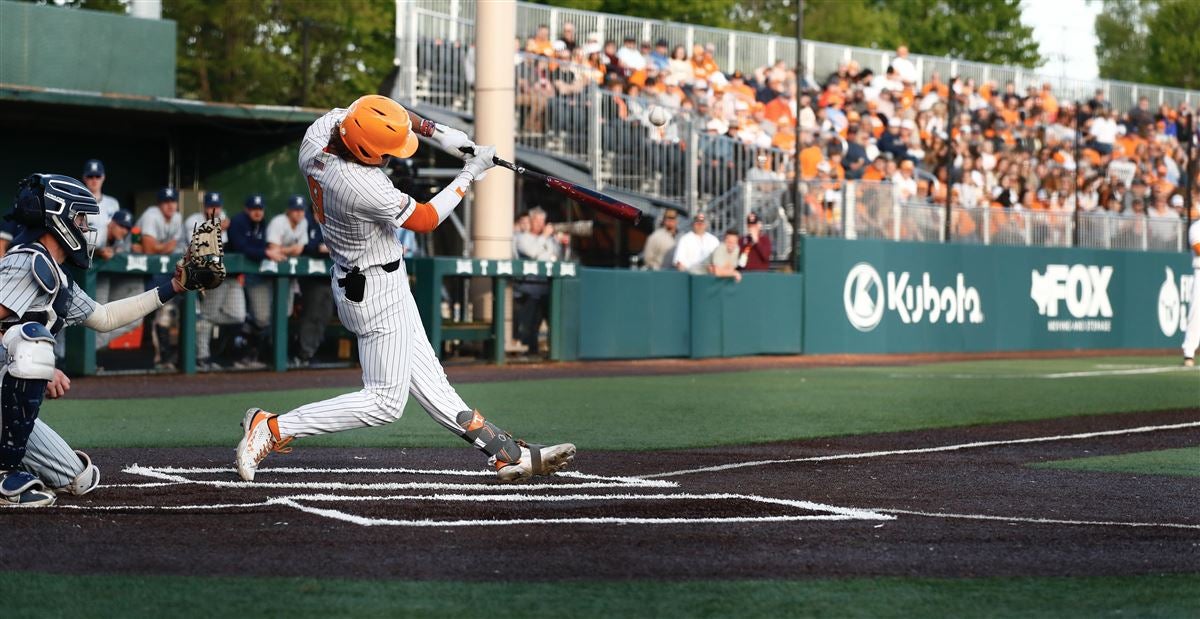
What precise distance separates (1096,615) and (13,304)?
486 cm

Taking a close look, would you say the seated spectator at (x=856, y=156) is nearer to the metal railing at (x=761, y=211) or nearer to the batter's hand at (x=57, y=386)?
the metal railing at (x=761, y=211)

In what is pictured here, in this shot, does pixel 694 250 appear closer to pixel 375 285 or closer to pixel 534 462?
pixel 534 462

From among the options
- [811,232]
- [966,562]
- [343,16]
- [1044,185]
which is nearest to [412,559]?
[966,562]

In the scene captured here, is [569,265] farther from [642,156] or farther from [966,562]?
[966,562]

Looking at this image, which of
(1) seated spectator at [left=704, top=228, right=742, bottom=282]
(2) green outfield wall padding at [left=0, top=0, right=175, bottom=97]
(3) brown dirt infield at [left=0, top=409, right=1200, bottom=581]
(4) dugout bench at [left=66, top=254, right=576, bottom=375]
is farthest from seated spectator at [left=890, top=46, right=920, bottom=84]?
(3) brown dirt infield at [left=0, top=409, right=1200, bottom=581]

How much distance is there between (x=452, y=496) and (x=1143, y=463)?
183 inches

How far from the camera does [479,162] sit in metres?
8.39

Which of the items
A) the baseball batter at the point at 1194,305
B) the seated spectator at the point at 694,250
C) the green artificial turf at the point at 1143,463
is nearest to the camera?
the green artificial turf at the point at 1143,463

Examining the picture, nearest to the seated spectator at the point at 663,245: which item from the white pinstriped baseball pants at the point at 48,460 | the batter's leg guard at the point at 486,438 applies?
→ the batter's leg guard at the point at 486,438

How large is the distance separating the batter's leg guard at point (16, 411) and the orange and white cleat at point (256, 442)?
1.22 meters

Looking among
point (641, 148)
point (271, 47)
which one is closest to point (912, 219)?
point (641, 148)

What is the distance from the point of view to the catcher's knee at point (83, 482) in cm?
771

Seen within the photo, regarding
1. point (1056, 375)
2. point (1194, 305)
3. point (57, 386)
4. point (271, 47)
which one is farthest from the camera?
point (271, 47)

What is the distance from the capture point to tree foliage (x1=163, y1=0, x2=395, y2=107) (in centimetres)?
4409
